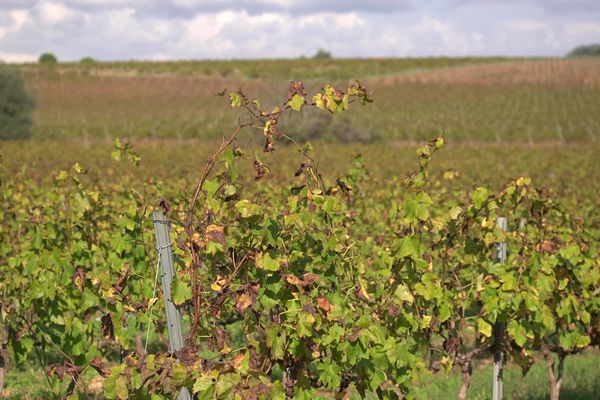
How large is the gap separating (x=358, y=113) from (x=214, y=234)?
4373 cm

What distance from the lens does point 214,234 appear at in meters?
3.31

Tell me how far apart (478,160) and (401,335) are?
20759 millimetres

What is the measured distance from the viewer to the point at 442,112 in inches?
2138

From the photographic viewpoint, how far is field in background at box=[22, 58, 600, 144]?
141 ft

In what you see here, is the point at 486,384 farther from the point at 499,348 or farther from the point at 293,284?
the point at 293,284

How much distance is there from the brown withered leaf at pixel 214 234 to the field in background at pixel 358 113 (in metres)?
30.5

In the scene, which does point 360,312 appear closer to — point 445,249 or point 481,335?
point 445,249

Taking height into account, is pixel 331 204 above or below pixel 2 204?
above

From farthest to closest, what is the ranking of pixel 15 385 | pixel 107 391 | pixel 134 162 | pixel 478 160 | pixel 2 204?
pixel 478 160 < pixel 2 204 < pixel 15 385 < pixel 134 162 < pixel 107 391

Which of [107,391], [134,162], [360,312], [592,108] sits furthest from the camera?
[592,108]

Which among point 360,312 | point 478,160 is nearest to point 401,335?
point 360,312

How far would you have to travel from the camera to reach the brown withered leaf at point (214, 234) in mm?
3291

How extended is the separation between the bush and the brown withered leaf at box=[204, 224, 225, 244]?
129 feet

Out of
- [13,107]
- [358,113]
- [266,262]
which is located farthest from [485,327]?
[358,113]
